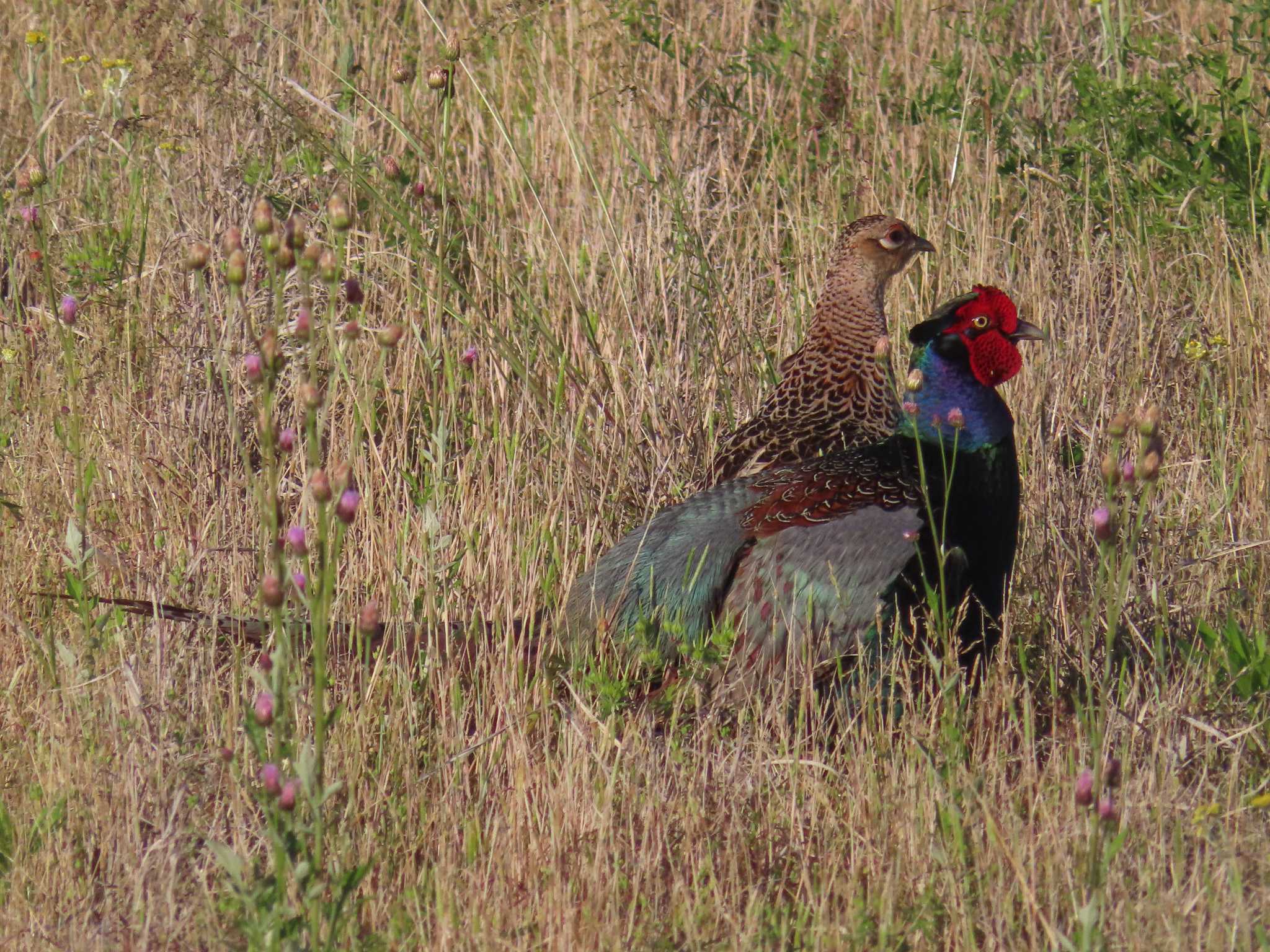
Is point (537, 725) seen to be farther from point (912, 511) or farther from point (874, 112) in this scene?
point (874, 112)

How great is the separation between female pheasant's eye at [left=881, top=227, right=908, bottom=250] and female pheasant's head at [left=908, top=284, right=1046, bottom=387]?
118 cm

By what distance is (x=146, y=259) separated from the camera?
5.91 metres

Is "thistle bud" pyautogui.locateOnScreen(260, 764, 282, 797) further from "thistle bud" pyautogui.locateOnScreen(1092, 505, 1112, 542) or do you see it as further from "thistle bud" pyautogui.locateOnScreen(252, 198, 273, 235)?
"thistle bud" pyautogui.locateOnScreen(1092, 505, 1112, 542)

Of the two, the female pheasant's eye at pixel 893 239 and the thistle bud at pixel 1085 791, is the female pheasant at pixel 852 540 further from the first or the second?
the thistle bud at pixel 1085 791

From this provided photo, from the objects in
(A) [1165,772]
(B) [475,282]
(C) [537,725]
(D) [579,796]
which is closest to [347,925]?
(D) [579,796]

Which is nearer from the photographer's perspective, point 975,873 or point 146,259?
point 975,873

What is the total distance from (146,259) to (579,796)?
3264mm

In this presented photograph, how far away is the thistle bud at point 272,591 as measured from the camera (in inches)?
95.8

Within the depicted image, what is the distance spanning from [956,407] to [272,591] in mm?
2319

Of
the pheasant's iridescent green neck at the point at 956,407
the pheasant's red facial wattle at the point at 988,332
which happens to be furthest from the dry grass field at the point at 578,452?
the pheasant's red facial wattle at the point at 988,332

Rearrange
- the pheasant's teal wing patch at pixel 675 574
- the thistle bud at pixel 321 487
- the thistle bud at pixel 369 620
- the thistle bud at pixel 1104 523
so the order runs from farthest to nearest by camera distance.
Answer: the pheasant's teal wing patch at pixel 675 574, the thistle bud at pixel 1104 523, the thistle bud at pixel 369 620, the thistle bud at pixel 321 487

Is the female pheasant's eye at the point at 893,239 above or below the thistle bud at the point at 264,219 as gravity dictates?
above

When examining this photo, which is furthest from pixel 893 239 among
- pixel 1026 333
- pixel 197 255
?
pixel 197 255

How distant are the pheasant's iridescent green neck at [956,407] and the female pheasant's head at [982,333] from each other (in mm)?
23
